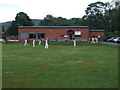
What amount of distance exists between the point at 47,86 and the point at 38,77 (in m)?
1.77

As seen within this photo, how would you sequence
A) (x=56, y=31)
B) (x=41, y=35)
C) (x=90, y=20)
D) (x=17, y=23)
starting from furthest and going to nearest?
1. (x=90, y=20)
2. (x=17, y=23)
3. (x=41, y=35)
4. (x=56, y=31)

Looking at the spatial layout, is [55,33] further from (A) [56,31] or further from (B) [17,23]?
(B) [17,23]

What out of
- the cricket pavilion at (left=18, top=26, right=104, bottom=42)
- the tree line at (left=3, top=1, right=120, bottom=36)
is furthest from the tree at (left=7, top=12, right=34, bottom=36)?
the cricket pavilion at (left=18, top=26, right=104, bottom=42)

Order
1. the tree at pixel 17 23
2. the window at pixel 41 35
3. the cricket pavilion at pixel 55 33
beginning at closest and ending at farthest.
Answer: the cricket pavilion at pixel 55 33, the window at pixel 41 35, the tree at pixel 17 23

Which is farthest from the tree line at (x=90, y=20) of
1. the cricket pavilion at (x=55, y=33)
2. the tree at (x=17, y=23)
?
the cricket pavilion at (x=55, y=33)

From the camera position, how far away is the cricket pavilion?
60250mm

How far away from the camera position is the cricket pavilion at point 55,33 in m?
60.2

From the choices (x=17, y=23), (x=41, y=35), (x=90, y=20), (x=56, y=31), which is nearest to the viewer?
(x=56, y=31)

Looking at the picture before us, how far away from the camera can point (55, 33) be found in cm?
6066

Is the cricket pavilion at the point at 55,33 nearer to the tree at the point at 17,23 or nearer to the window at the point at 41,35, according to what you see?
the window at the point at 41,35

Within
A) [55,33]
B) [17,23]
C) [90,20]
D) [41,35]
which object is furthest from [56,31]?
[90,20]

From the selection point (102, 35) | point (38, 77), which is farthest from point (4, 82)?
point (102, 35)

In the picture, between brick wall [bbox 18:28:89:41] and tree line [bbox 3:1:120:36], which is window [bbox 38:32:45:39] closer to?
brick wall [bbox 18:28:89:41]

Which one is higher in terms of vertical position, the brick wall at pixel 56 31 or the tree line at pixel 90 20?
the tree line at pixel 90 20
